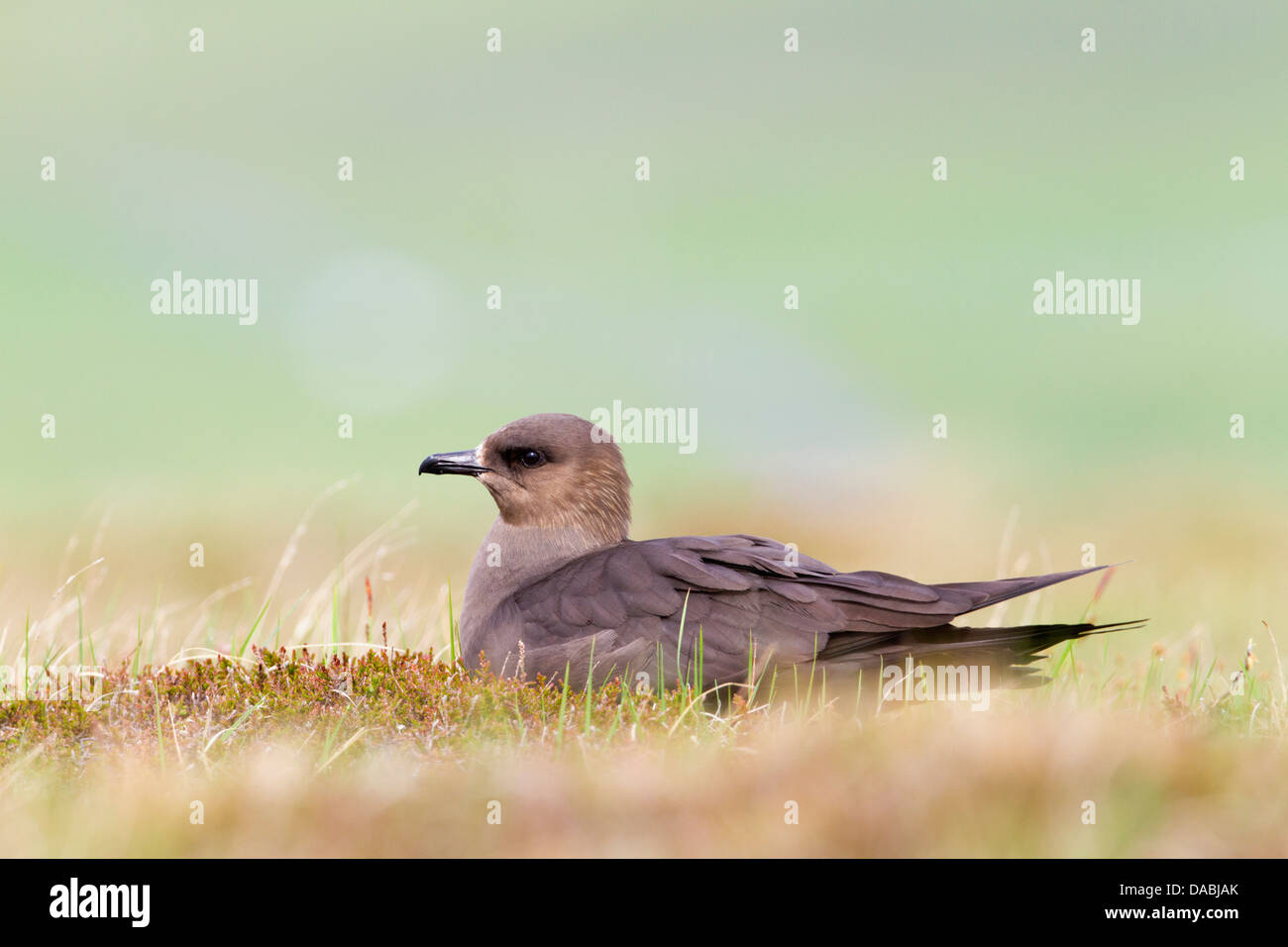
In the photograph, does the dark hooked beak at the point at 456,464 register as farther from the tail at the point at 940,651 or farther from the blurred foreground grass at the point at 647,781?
the tail at the point at 940,651

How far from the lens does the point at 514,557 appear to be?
26.3 feet

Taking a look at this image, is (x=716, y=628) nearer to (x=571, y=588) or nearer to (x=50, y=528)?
(x=571, y=588)

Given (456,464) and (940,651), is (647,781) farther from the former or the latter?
(456,464)

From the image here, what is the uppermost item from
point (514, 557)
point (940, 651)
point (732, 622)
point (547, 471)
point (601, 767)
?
point (547, 471)

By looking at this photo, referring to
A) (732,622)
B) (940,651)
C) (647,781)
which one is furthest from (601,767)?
(940,651)

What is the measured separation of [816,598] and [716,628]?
0.56 m

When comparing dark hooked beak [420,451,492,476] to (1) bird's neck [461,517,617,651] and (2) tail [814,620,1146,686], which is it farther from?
(2) tail [814,620,1146,686]

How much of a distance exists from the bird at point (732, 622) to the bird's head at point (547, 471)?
62cm

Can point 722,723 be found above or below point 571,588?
below

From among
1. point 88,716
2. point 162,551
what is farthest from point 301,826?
point 162,551

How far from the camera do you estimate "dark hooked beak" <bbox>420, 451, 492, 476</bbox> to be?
795cm

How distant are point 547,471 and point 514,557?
1.86 ft

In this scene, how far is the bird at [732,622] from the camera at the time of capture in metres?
6.68
